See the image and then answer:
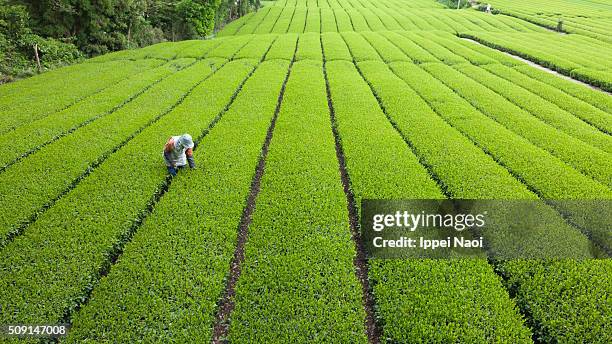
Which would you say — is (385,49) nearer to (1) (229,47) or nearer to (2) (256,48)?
(2) (256,48)

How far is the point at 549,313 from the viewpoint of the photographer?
21.5ft

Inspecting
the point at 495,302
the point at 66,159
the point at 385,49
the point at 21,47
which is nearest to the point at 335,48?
the point at 385,49

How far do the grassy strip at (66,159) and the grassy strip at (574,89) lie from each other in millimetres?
19417

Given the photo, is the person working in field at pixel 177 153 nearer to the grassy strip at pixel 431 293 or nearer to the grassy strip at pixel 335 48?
the grassy strip at pixel 431 293

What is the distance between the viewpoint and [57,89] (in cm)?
2002

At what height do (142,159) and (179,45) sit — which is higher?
(179,45)

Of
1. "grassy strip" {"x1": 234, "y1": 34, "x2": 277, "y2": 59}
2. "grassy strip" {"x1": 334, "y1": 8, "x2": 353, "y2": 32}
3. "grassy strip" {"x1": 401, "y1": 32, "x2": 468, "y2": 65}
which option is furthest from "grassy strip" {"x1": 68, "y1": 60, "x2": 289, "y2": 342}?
"grassy strip" {"x1": 334, "y1": 8, "x2": 353, "y2": 32}

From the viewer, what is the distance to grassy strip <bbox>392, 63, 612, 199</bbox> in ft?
34.5

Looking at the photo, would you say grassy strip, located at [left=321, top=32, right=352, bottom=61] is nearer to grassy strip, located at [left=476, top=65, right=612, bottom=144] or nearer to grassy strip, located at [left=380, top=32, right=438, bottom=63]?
grassy strip, located at [left=380, top=32, right=438, bottom=63]

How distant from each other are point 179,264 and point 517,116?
15026 mm

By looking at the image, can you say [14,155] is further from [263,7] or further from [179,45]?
[263,7]

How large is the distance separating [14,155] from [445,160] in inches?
563

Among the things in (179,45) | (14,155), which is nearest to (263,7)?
(179,45)

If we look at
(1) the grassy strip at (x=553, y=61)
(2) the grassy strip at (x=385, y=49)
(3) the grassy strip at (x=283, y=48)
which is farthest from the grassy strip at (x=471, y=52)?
(3) the grassy strip at (x=283, y=48)
